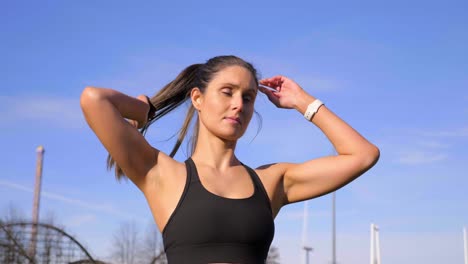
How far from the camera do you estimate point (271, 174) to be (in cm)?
312

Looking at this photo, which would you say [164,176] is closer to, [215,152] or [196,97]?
[215,152]

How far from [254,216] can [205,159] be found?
44cm

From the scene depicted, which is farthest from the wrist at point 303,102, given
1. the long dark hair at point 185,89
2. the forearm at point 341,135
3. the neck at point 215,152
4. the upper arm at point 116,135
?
the upper arm at point 116,135

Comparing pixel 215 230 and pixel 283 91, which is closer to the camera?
pixel 215 230

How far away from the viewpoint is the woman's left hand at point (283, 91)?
3414 millimetres

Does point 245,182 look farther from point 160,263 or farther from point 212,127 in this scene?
point 160,263

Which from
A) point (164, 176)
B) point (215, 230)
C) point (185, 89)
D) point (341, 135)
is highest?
point (185, 89)

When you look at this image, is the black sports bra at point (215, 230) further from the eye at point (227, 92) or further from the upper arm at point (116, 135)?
the eye at point (227, 92)

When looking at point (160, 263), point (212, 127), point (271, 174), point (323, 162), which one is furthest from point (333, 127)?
point (160, 263)

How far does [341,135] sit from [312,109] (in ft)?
0.68

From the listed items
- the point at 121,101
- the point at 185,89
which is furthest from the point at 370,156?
the point at 121,101

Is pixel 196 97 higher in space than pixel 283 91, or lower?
lower

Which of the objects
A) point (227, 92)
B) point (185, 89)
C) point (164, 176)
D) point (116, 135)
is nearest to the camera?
point (116, 135)

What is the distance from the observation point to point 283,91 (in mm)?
3484
